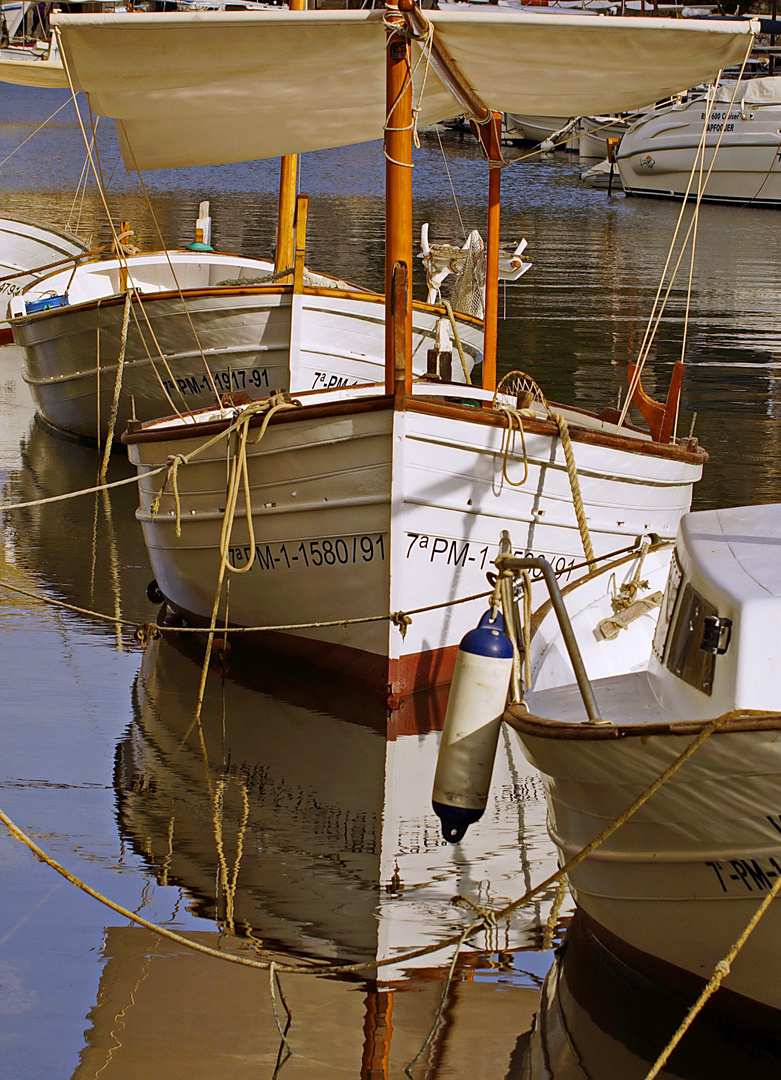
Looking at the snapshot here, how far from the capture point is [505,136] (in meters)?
52.2

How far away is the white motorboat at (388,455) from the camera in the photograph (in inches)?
264

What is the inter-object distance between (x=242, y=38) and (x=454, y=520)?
2863mm

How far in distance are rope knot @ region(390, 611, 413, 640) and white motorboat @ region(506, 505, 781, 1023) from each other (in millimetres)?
2321

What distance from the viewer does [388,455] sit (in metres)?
6.63

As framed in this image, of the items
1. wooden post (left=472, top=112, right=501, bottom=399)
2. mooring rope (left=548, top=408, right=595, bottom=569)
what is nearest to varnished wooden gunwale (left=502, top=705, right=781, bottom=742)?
mooring rope (left=548, top=408, right=595, bottom=569)

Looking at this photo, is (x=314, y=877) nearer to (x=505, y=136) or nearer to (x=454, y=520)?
(x=454, y=520)

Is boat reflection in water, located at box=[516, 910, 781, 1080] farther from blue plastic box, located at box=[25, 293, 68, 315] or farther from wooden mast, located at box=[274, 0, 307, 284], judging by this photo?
blue plastic box, located at box=[25, 293, 68, 315]

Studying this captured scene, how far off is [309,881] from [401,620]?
1986mm

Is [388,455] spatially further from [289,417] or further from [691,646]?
[691,646]

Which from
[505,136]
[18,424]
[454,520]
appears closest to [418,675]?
[454,520]

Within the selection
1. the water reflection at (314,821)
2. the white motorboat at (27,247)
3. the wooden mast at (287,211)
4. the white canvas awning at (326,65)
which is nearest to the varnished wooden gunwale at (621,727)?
the water reflection at (314,821)

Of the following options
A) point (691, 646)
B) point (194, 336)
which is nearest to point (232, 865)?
point (691, 646)

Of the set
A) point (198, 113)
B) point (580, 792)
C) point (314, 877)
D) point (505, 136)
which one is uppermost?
point (505, 136)

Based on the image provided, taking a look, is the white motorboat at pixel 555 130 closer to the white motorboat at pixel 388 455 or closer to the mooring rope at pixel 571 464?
the white motorboat at pixel 388 455
